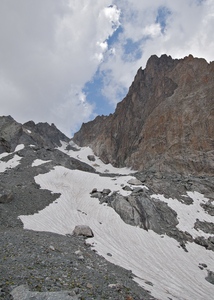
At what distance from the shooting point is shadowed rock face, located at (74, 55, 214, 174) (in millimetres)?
54834

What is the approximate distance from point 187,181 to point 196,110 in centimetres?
4086

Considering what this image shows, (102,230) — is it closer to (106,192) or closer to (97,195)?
(97,195)

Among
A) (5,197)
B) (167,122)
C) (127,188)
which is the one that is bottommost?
(5,197)

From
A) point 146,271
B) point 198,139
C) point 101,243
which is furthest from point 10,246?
point 198,139

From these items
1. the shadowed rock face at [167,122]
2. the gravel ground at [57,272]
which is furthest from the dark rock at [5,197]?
the shadowed rock face at [167,122]

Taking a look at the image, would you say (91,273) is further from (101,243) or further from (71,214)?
(71,214)

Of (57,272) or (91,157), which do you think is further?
(91,157)

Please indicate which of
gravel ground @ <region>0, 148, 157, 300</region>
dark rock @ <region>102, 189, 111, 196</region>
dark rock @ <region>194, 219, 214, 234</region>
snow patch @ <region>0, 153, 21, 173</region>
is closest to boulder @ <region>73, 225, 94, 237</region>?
gravel ground @ <region>0, 148, 157, 300</region>

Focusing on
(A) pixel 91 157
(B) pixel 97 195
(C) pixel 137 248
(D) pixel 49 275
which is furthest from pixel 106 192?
(A) pixel 91 157

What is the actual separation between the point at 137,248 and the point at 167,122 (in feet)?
195

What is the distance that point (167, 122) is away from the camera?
65.1 metres

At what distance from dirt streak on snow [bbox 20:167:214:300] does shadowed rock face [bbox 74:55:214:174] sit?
138 feet

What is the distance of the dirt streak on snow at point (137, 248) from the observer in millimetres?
9555

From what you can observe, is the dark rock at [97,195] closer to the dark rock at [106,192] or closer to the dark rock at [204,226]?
the dark rock at [106,192]
